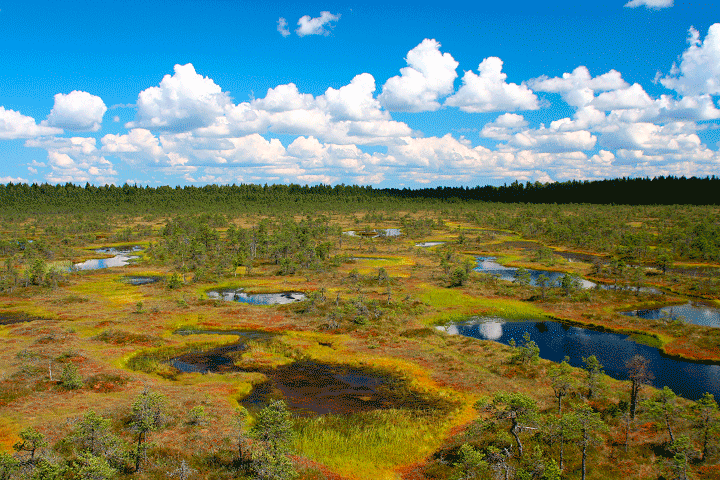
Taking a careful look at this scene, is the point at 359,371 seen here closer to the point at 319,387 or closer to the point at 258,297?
the point at 319,387

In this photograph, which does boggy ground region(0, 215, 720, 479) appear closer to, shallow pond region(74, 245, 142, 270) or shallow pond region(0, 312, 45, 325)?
shallow pond region(0, 312, 45, 325)

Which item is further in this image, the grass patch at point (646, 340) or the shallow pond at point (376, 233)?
the shallow pond at point (376, 233)

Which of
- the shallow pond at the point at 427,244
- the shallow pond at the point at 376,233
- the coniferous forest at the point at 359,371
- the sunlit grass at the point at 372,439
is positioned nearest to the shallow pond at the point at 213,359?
the coniferous forest at the point at 359,371

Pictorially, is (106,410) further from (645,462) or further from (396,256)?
(396,256)

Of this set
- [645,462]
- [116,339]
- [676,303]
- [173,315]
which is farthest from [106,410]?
[676,303]

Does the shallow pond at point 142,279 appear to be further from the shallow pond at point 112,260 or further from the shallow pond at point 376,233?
the shallow pond at point 376,233

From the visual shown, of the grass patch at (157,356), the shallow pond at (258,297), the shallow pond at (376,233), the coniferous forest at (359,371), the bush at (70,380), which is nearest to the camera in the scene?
the coniferous forest at (359,371)
